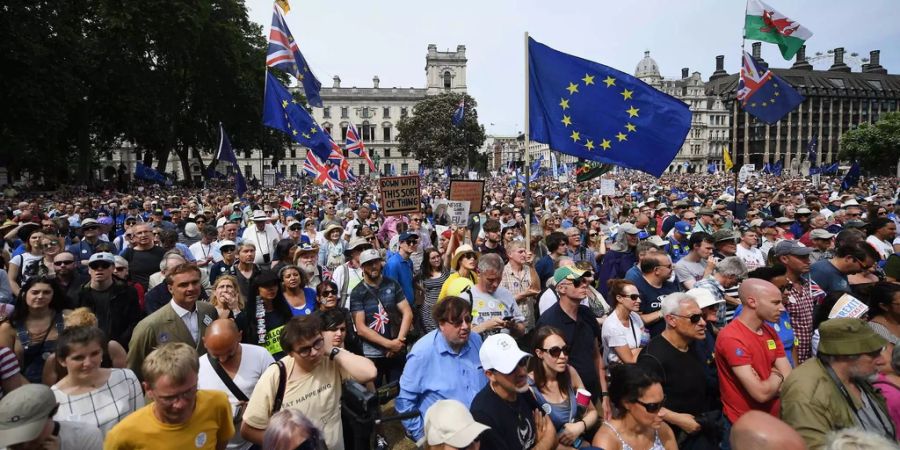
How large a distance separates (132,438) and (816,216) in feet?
31.2

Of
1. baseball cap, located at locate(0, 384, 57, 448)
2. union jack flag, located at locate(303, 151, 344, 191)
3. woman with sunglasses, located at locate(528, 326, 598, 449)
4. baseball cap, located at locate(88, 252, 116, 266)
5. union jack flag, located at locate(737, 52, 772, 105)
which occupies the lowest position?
woman with sunglasses, located at locate(528, 326, 598, 449)

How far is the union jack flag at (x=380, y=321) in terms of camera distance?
179 inches

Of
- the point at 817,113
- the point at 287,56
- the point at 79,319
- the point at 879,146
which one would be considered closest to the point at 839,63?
the point at 817,113

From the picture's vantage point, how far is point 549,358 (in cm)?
307

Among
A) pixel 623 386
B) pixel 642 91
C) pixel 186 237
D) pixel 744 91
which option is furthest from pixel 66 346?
pixel 744 91

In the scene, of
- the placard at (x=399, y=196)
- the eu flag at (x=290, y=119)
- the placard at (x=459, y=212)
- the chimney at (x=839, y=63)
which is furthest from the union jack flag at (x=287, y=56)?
the chimney at (x=839, y=63)

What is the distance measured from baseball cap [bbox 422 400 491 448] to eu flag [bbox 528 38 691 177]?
4.59 metres

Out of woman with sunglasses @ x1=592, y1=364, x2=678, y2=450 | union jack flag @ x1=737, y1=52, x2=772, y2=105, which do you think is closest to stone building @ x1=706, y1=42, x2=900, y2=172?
union jack flag @ x1=737, y1=52, x2=772, y2=105

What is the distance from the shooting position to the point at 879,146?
192 ft

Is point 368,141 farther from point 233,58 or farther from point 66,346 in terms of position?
point 66,346

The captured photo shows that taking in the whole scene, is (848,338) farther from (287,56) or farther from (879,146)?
(879,146)

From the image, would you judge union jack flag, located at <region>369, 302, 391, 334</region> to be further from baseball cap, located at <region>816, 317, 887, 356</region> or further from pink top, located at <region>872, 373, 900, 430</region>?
pink top, located at <region>872, 373, 900, 430</region>

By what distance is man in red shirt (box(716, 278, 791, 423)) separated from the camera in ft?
10.3

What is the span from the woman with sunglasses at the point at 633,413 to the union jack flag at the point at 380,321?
2281 mm
